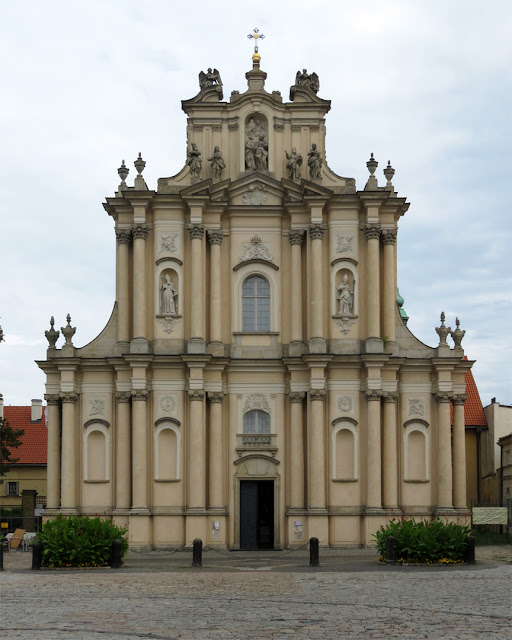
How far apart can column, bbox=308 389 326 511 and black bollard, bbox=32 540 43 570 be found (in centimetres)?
1170

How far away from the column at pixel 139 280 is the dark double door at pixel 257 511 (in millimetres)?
6843

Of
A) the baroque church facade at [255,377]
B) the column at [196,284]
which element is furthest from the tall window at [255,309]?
the column at [196,284]

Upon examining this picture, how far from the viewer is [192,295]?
3959 centimetres

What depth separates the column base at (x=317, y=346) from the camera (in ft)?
128

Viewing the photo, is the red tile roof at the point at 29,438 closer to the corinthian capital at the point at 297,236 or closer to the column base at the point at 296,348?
the column base at the point at 296,348

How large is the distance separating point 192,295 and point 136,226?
330 centimetres

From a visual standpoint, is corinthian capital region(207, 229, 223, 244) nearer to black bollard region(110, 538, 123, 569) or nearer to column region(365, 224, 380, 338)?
column region(365, 224, 380, 338)

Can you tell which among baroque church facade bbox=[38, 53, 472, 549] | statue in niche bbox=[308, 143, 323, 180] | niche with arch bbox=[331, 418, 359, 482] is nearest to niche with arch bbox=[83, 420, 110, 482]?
baroque church facade bbox=[38, 53, 472, 549]

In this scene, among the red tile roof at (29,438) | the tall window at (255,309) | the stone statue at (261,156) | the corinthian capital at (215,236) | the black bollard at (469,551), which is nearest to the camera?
the black bollard at (469,551)

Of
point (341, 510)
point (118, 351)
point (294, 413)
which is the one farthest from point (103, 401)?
point (341, 510)

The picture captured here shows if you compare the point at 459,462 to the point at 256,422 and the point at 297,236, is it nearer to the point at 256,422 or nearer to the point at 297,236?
the point at 256,422

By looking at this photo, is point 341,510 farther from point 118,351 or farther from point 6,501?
point 6,501

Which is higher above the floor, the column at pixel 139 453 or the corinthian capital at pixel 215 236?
the corinthian capital at pixel 215 236

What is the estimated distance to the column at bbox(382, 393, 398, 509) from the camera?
3900cm
